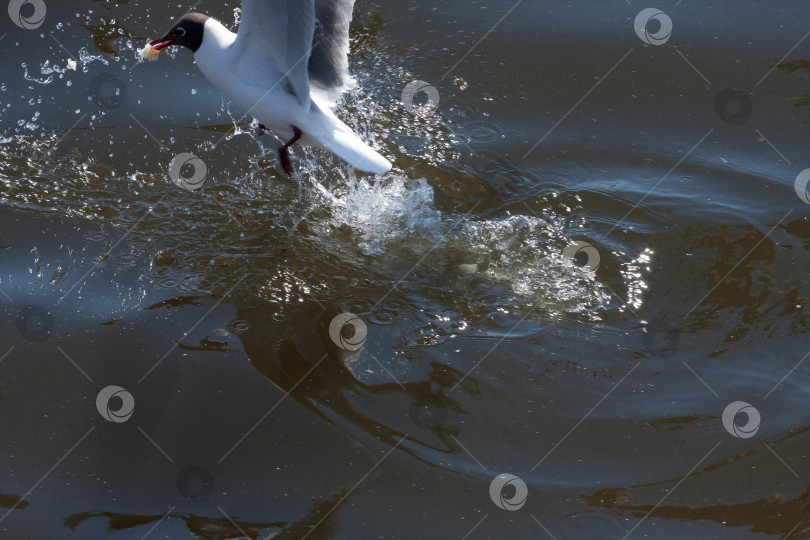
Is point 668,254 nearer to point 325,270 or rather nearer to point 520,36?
point 325,270

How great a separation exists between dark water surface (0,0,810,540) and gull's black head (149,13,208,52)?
64 cm

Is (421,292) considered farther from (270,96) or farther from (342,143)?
(270,96)

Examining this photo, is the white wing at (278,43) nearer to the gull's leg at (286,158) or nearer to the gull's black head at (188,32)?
the gull's leg at (286,158)

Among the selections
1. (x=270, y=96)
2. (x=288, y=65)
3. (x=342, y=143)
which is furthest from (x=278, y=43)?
(x=342, y=143)

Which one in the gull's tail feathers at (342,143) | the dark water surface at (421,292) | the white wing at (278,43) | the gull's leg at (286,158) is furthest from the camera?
the gull's leg at (286,158)

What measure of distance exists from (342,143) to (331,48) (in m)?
0.53

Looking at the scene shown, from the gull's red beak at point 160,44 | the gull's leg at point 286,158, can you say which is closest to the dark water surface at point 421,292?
the gull's leg at point 286,158

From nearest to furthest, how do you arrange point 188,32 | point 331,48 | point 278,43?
1. point 278,43
2. point 188,32
3. point 331,48

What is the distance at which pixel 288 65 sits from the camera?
12.0 feet

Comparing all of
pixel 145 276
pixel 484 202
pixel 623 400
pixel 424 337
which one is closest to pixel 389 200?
pixel 484 202

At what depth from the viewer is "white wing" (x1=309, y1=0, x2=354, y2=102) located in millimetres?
3861

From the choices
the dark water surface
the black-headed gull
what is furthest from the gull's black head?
the dark water surface

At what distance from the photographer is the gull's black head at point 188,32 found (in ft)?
12.5

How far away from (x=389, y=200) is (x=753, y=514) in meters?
2.08
